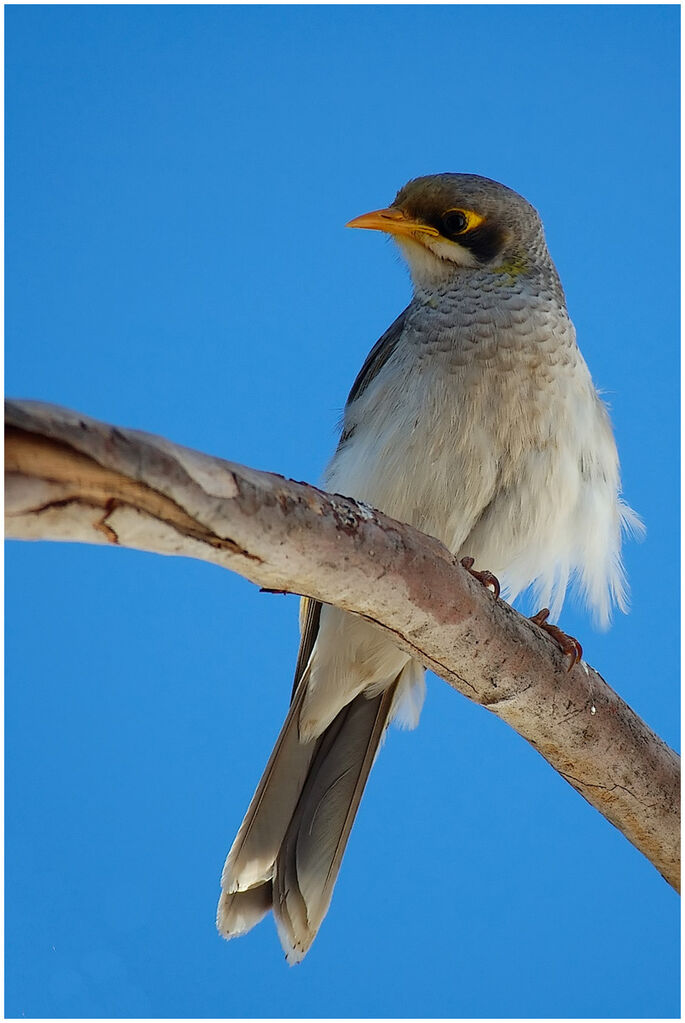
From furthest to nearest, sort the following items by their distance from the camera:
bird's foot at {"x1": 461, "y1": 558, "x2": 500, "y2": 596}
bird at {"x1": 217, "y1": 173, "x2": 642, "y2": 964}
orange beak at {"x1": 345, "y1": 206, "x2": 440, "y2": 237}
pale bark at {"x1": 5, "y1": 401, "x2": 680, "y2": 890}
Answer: orange beak at {"x1": 345, "y1": 206, "x2": 440, "y2": 237} → bird at {"x1": 217, "y1": 173, "x2": 642, "y2": 964} → bird's foot at {"x1": 461, "y1": 558, "x2": 500, "y2": 596} → pale bark at {"x1": 5, "y1": 401, "x2": 680, "y2": 890}

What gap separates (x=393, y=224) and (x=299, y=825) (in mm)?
1755

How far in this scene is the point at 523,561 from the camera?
313 cm

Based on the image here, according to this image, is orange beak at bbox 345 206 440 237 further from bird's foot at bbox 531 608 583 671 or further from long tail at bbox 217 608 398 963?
bird's foot at bbox 531 608 583 671

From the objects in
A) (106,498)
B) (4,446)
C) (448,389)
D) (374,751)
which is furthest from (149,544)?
(374,751)

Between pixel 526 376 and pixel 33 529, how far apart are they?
1.60m

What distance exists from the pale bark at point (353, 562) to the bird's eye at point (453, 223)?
129 cm

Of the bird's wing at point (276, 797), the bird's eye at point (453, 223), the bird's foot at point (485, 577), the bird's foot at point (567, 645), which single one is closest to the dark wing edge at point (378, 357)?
the bird's eye at point (453, 223)

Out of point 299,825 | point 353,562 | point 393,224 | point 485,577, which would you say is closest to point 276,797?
point 299,825

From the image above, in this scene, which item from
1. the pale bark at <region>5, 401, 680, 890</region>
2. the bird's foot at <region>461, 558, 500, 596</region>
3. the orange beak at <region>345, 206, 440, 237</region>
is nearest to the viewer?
the pale bark at <region>5, 401, 680, 890</region>

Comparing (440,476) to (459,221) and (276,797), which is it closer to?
(459,221)

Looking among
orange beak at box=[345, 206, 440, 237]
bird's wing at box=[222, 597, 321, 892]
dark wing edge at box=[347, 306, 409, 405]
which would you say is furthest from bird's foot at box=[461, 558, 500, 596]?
orange beak at box=[345, 206, 440, 237]

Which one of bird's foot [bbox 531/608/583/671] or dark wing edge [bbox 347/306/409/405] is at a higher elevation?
dark wing edge [bbox 347/306/409/405]

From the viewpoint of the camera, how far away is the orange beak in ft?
10.6

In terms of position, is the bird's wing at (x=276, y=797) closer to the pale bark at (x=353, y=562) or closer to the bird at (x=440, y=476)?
the bird at (x=440, y=476)
